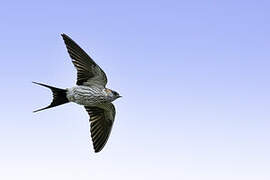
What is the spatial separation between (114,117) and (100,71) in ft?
4.66

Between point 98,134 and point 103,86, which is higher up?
point 103,86

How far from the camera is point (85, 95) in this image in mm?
8695

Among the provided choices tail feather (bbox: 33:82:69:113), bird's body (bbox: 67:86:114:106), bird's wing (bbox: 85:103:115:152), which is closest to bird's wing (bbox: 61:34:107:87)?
bird's body (bbox: 67:86:114:106)

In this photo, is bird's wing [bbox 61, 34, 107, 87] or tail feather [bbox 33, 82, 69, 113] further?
bird's wing [bbox 61, 34, 107, 87]

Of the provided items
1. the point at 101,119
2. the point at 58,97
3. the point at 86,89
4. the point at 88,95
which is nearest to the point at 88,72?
the point at 86,89

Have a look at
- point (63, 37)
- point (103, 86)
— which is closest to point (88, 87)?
point (103, 86)

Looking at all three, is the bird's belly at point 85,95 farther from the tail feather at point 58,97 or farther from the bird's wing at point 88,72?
the bird's wing at point 88,72

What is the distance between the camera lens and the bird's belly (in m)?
8.61

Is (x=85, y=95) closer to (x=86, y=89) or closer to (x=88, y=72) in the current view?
(x=86, y=89)

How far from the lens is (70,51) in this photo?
8.87 m

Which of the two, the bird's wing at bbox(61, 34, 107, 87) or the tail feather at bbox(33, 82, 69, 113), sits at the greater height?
the bird's wing at bbox(61, 34, 107, 87)

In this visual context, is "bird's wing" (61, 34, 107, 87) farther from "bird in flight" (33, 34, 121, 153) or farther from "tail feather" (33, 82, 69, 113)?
"tail feather" (33, 82, 69, 113)

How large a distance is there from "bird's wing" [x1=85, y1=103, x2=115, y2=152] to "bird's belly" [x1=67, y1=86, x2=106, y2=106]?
0.99m

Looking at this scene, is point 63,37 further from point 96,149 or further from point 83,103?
point 96,149
